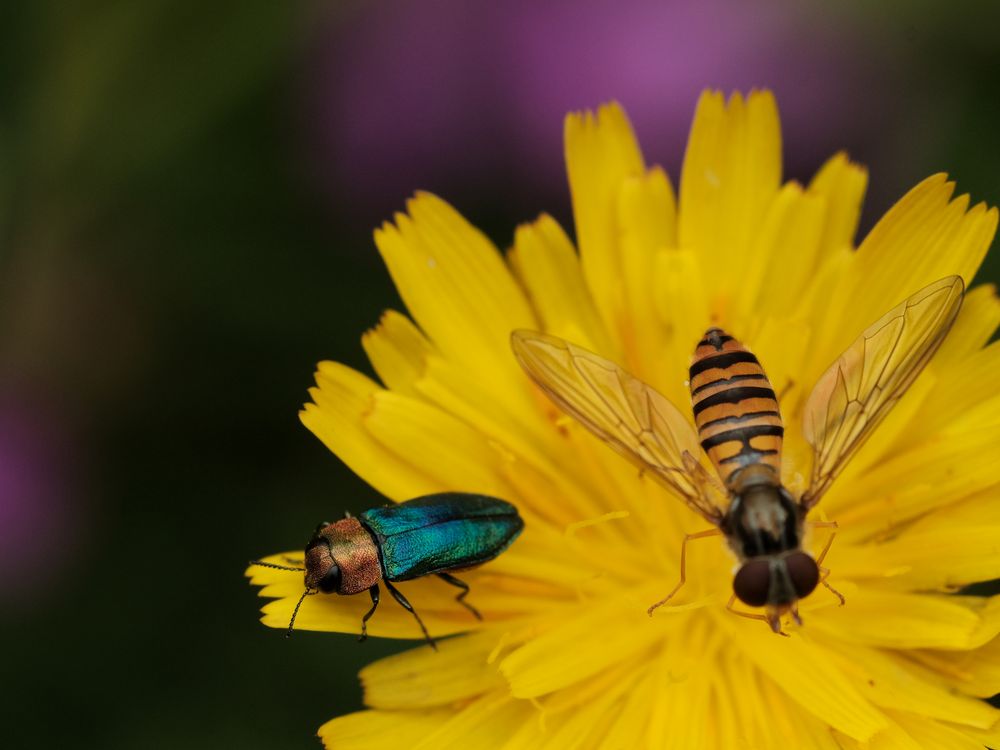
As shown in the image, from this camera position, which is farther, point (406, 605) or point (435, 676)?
point (435, 676)

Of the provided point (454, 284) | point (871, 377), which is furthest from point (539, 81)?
point (871, 377)

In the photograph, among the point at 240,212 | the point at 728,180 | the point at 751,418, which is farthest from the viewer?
the point at 240,212

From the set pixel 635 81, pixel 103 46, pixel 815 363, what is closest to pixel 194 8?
pixel 103 46

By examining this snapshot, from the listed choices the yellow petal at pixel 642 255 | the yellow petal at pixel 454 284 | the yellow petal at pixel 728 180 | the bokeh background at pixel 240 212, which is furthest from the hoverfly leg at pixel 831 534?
the bokeh background at pixel 240 212

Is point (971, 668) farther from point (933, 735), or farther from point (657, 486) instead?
point (657, 486)

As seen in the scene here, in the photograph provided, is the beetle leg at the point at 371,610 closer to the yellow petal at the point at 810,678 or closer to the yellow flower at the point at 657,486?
the yellow flower at the point at 657,486
